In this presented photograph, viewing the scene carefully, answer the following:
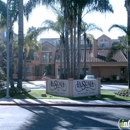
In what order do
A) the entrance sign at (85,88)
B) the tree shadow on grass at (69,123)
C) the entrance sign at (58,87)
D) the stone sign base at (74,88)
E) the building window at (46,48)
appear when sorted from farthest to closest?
1. the building window at (46,48)
2. the entrance sign at (58,87)
3. the entrance sign at (85,88)
4. the stone sign base at (74,88)
5. the tree shadow on grass at (69,123)

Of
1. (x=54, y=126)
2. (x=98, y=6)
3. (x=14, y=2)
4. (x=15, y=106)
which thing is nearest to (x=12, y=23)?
(x=14, y=2)

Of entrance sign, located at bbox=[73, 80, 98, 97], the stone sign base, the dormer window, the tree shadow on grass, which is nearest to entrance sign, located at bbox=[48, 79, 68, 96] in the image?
the stone sign base

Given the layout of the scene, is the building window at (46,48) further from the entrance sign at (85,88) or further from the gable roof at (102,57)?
the entrance sign at (85,88)

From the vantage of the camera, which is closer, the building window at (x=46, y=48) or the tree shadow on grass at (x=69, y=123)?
the tree shadow on grass at (x=69, y=123)

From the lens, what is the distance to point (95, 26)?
35.0m

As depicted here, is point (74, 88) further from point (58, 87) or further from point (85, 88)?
point (58, 87)

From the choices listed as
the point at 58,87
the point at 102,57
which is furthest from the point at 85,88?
the point at 102,57

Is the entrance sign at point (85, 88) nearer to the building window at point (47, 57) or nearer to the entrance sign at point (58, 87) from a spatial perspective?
the entrance sign at point (58, 87)

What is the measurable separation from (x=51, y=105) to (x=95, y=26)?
72.8 feet

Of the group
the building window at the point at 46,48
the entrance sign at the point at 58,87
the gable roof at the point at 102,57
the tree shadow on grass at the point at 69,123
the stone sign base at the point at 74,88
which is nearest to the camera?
the tree shadow on grass at the point at 69,123

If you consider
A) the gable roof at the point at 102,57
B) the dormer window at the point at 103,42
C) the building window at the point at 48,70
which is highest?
the dormer window at the point at 103,42

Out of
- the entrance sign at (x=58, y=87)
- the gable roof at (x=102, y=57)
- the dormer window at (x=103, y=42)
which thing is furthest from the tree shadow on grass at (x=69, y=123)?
the dormer window at (x=103, y=42)

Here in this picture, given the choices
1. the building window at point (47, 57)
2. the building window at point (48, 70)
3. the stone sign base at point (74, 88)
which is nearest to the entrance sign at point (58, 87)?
the stone sign base at point (74, 88)

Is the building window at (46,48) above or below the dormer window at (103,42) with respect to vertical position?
below
